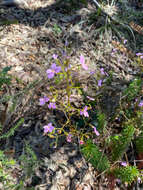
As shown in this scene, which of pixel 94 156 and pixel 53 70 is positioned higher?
pixel 53 70

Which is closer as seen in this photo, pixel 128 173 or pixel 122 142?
pixel 128 173

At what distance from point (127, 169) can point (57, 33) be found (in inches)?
84.4

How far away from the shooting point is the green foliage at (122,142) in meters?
1.52

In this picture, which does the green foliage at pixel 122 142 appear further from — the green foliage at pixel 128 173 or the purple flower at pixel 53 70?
the purple flower at pixel 53 70

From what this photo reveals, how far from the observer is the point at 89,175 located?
5.46ft

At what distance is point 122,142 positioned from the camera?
158cm

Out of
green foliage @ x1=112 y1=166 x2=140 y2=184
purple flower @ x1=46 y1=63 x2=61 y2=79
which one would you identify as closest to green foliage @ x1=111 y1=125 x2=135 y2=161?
green foliage @ x1=112 y1=166 x2=140 y2=184

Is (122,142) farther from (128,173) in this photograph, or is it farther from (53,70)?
(53,70)

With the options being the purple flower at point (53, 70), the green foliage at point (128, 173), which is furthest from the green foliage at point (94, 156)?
the purple flower at point (53, 70)

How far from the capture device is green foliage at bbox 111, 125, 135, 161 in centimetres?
152

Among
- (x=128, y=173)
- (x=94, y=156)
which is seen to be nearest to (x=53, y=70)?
(x=94, y=156)

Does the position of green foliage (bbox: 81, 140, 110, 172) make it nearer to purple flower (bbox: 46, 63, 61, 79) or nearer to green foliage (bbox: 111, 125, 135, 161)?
green foliage (bbox: 111, 125, 135, 161)

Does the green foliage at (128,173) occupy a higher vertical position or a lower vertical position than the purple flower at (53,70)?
lower

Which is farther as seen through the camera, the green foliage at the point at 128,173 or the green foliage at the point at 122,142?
the green foliage at the point at 122,142
